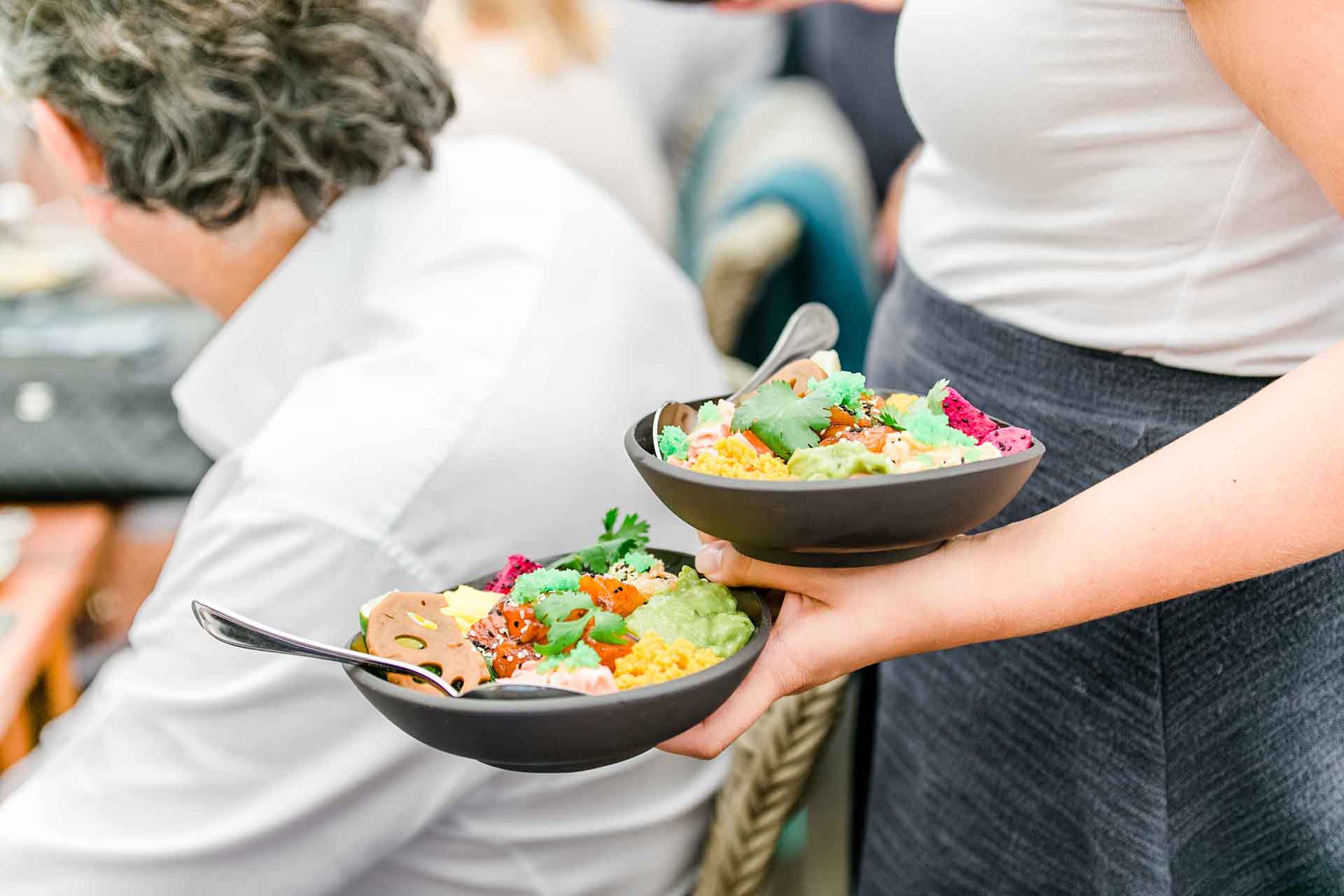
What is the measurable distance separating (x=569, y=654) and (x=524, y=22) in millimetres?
2099

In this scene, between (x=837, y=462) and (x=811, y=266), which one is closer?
(x=837, y=462)

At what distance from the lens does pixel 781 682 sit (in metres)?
0.72

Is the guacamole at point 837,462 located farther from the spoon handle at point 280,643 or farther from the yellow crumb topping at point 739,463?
the spoon handle at point 280,643

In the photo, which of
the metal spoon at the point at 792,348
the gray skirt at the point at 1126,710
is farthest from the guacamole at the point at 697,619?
the gray skirt at the point at 1126,710

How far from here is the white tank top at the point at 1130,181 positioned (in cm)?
71

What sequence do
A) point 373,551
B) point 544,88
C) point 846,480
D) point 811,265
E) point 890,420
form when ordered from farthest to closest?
point 544,88 → point 811,265 → point 373,551 → point 890,420 → point 846,480

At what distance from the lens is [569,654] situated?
0.62m

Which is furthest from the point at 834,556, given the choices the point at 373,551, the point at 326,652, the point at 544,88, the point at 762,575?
the point at 544,88

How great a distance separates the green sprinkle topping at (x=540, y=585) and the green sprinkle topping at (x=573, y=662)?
6cm

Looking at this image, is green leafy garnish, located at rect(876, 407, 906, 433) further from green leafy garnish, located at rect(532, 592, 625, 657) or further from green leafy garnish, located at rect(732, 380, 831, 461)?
green leafy garnish, located at rect(532, 592, 625, 657)

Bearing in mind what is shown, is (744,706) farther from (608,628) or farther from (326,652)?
(326,652)

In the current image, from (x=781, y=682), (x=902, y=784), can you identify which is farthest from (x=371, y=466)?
(x=902, y=784)

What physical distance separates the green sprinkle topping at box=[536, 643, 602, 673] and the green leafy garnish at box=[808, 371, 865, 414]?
203 millimetres

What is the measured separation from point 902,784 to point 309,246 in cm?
78
